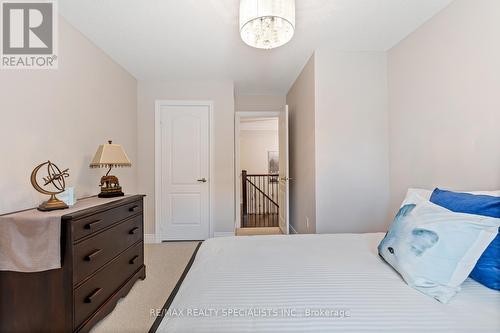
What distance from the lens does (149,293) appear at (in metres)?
2.07

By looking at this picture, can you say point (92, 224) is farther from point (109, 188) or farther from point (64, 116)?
point (64, 116)

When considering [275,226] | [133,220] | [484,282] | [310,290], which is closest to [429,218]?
[484,282]

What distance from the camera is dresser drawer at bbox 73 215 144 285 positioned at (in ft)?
4.76

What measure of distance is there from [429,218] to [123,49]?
3.17 m

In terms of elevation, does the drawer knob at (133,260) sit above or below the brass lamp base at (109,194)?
below

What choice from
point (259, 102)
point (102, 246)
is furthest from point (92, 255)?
point (259, 102)

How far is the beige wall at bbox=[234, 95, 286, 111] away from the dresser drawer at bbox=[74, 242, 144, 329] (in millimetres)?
2972

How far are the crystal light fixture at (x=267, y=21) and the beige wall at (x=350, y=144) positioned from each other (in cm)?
129

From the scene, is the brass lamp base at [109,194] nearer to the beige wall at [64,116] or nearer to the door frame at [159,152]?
the beige wall at [64,116]

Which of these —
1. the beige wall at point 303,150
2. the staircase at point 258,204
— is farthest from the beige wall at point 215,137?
the staircase at point 258,204

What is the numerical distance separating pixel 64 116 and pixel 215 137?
1894 millimetres

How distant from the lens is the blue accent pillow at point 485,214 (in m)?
0.99

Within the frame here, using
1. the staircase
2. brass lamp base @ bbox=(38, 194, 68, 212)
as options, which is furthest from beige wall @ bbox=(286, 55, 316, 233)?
brass lamp base @ bbox=(38, 194, 68, 212)

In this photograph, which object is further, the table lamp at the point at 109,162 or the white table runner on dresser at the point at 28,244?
the table lamp at the point at 109,162
